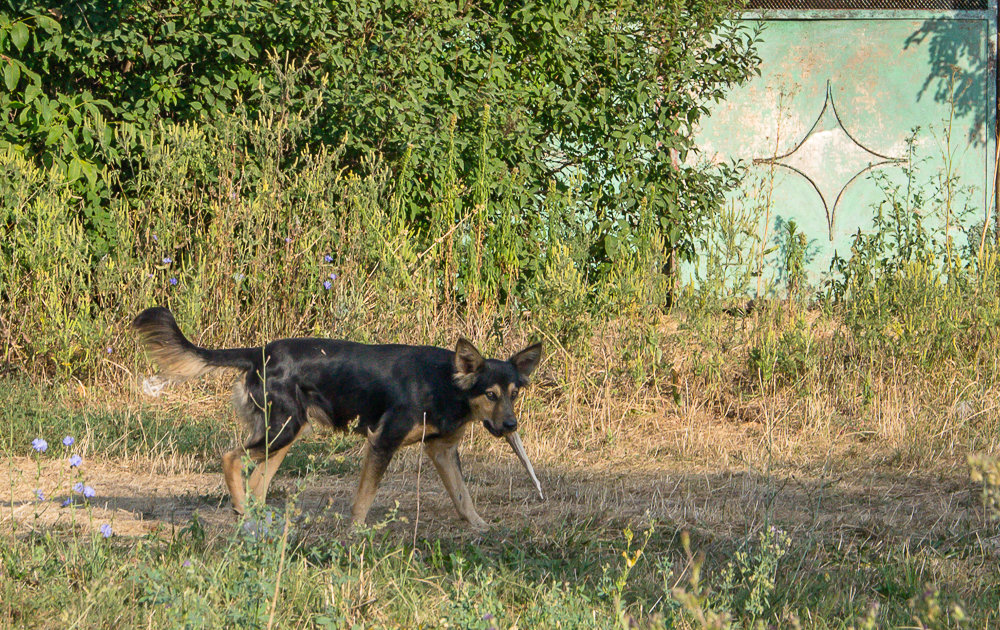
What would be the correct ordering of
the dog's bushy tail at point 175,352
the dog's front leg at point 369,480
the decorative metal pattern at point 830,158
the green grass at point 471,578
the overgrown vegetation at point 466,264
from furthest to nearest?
the decorative metal pattern at point 830,158
the overgrown vegetation at point 466,264
the dog's bushy tail at point 175,352
the dog's front leg at point 369,480
the green grass at point 471,578

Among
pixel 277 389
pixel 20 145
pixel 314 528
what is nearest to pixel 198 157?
pixel 20 145

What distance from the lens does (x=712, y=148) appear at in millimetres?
10461

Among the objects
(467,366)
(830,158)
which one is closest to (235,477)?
(467,366)

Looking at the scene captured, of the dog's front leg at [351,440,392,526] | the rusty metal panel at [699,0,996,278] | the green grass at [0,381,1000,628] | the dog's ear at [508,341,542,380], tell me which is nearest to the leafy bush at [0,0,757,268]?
the rusty metal panel at [699,0,996,278]

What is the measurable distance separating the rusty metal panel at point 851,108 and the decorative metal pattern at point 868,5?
0.04 feet

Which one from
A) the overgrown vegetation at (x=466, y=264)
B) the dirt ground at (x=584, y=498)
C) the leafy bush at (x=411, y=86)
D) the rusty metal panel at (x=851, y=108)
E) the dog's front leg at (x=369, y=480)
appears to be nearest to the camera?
the dirt ground at (x=584, y=498)

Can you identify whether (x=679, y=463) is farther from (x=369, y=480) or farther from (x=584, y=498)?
(x=369, y=480)

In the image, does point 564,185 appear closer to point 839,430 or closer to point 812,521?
point 839,430

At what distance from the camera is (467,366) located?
16.9ft

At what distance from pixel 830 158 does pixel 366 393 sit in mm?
6850

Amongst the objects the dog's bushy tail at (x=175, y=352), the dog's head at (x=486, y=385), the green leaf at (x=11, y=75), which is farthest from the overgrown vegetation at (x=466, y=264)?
the dog's bushy tail at (x=175, y=352)

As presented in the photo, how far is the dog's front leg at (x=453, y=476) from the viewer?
5.06 metres

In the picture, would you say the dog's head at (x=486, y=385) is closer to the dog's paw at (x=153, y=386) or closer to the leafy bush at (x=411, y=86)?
the leafy bush at (x=411, y=86)

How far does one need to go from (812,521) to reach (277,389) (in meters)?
2.67
